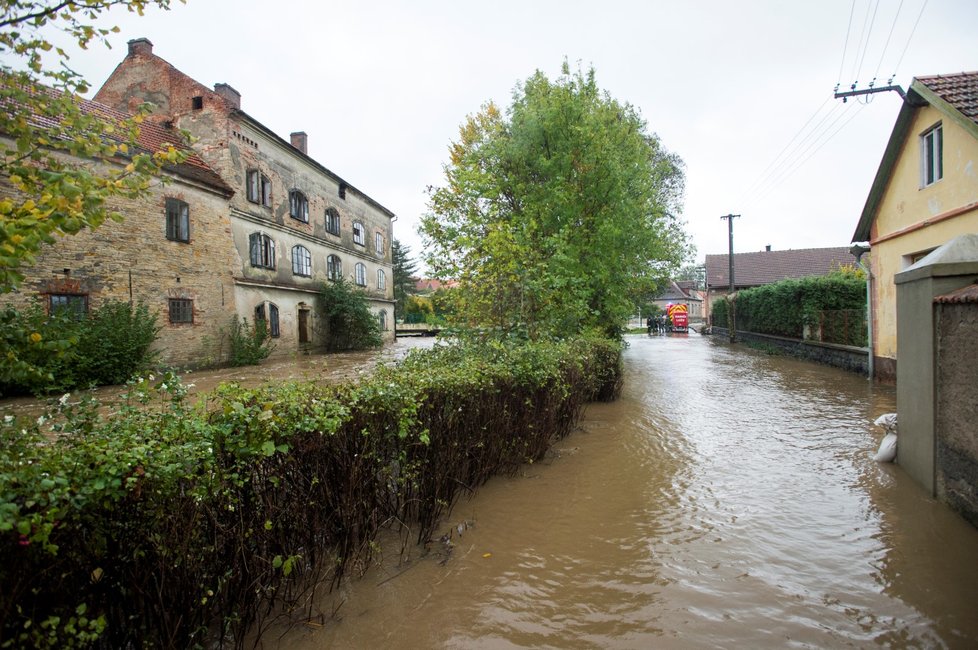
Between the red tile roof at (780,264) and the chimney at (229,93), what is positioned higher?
the chimney at (229,93)

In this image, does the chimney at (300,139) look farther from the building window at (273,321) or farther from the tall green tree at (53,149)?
the tall green tree at (53,149)

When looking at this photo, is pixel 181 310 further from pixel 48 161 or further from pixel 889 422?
pixel 889 422

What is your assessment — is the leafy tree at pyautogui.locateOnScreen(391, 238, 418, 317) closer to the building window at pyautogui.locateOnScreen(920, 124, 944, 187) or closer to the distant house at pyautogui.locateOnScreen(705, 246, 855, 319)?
the distant house at pyautogui.locateOnScreen(705, 246, 855, 319)

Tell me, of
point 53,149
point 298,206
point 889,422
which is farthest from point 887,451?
point 298,206

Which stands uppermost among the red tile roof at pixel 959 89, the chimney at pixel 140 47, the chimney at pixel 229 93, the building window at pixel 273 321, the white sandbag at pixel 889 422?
the chimney at pixel 140 47

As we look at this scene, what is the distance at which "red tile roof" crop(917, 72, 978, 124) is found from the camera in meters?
9.70

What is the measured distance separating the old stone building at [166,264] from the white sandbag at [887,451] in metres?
15.7

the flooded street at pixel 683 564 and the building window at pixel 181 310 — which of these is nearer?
the flooded street at pixel 683 564

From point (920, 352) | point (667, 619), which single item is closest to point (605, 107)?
point (920, 352)

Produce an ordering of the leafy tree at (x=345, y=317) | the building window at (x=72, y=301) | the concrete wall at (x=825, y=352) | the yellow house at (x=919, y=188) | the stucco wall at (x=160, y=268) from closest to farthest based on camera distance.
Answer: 1. the yellow house at (x=919, y=188)
2. the building window at (x=72, y=301)
3. the stucco wall at (x=160, y=268)
4. the concrete wall at (x=825, y=352)
5. the leafy tree at (x=345, y=317)

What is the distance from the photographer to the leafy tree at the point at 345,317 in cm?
2561

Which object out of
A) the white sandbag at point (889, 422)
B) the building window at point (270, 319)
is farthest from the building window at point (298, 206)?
the white sandbag at point (889, 422)

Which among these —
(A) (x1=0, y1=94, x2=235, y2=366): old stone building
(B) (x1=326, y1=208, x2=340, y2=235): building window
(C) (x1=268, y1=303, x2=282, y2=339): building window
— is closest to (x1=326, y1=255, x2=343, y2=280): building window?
(B) (x1=326, y1=208, x2=340, y2=235): building window

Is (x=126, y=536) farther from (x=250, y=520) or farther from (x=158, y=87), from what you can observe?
(x=158, y=87)
